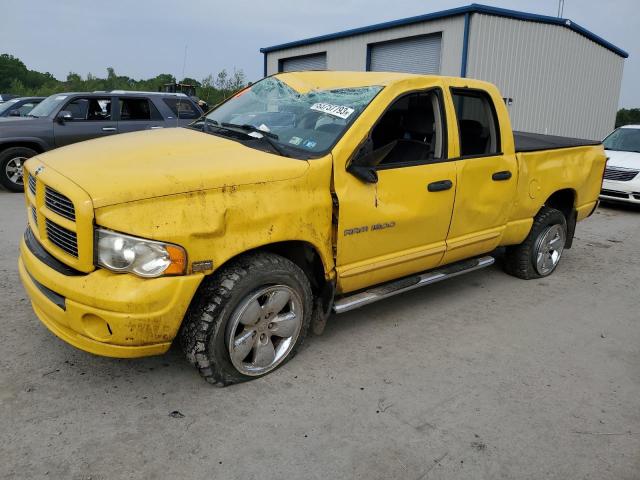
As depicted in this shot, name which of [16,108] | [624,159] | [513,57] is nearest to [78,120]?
[16,108]

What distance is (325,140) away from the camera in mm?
3387

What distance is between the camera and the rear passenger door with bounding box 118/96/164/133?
997 centimetres

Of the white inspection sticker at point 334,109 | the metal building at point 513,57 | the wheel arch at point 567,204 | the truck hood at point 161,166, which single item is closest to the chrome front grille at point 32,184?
the truck hood at point 161,166

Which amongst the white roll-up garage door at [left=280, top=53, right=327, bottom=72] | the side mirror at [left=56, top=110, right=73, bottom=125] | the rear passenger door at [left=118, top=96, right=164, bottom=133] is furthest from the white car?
the white roll-up garage door at [left=280, top=53, right=327, bottom=72]

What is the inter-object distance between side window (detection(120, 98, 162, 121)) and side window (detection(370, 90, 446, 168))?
23.1 feet

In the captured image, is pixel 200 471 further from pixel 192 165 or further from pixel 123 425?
pixel 192 165

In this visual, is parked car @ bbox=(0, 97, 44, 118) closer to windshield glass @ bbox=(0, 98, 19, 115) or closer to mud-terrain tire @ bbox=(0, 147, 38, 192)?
windshield glass @ bbox=(0, 98, 19, 115)

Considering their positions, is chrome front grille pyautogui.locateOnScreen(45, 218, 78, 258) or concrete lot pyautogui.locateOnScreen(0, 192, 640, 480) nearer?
concrete lot pyautogui.locateOnScreen(0, 192, 640, 480)

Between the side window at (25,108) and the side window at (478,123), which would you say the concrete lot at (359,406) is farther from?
the side window at (25,108)

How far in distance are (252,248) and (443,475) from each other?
59.2 inches

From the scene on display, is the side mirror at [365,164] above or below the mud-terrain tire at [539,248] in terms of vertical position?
above

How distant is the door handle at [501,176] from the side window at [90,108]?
7941mm

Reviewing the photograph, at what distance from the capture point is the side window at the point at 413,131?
400 cm

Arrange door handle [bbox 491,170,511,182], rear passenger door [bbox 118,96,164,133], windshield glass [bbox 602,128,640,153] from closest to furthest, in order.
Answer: door handle [bbox 491,170,511,182], rear passenger door [bbox 118,96,164,133], windshield glass [bbox 602,128,640,153]
